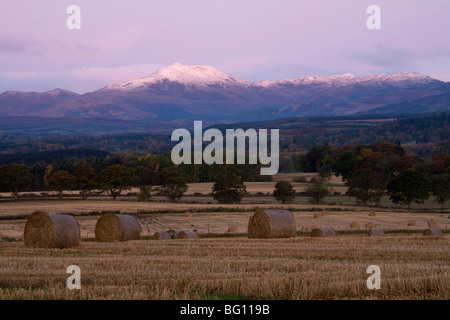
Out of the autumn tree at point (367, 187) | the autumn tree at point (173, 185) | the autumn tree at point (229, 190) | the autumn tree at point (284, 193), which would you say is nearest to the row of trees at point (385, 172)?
the autumn tree at point (367, 187)

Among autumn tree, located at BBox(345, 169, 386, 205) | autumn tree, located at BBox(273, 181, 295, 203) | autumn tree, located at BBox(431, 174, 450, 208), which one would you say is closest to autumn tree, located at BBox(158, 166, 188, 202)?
autumn tree, located at BBox(273, 181, 295, 203)

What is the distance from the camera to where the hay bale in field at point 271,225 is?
2988cm

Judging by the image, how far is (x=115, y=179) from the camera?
8525 cm

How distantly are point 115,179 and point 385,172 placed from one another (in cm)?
4564

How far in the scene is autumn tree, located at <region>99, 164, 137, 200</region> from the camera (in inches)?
3337

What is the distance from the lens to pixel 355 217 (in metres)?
52.7

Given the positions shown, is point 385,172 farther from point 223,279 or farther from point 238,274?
point 223,279

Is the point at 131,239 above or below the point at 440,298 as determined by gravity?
below

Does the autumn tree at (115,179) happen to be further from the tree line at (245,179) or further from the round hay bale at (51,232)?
the round hay bale at (51,232)

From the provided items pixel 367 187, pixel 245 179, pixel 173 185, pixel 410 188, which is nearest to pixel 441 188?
pixel 410 188

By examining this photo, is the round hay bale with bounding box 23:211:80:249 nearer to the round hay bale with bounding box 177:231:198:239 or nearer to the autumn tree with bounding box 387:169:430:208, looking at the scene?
the round hay bale with bounding box 177:231:198:239

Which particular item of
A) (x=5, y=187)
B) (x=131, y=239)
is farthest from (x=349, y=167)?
(x=131, y=239)
